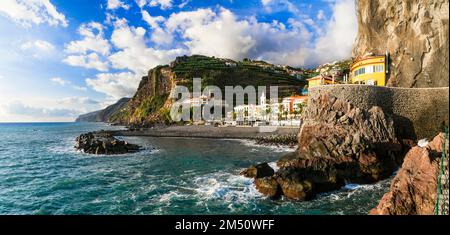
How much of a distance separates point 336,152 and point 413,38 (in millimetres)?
19902

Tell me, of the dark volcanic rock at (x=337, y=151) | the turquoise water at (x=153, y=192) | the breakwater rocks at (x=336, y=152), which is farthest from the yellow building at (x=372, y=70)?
the turquoise water at (x=153, y=192)

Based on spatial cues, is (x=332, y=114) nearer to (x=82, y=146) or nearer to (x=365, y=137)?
(x=365, y=137)

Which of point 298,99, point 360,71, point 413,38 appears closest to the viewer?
point 413,38

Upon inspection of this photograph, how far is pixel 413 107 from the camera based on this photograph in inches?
1039

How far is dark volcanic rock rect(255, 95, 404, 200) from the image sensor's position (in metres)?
16.3

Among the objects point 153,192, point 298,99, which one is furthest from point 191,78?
point 153,192

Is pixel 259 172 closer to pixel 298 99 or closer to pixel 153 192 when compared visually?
pixel 153 192

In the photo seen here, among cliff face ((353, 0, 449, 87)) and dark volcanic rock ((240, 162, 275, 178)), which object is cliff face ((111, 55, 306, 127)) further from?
dark volcanic rock ((240, 162, 275, 178))

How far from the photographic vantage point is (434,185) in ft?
28.4

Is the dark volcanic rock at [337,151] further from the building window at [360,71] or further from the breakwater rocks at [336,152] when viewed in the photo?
the building window at [360,71]

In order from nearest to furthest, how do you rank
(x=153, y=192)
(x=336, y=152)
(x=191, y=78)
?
(x=153, y=192), (x=336, y=152), (x=191, y=78)

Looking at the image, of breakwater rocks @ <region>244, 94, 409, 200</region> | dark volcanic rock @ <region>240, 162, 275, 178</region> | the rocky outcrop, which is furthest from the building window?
the rocky outcrop
